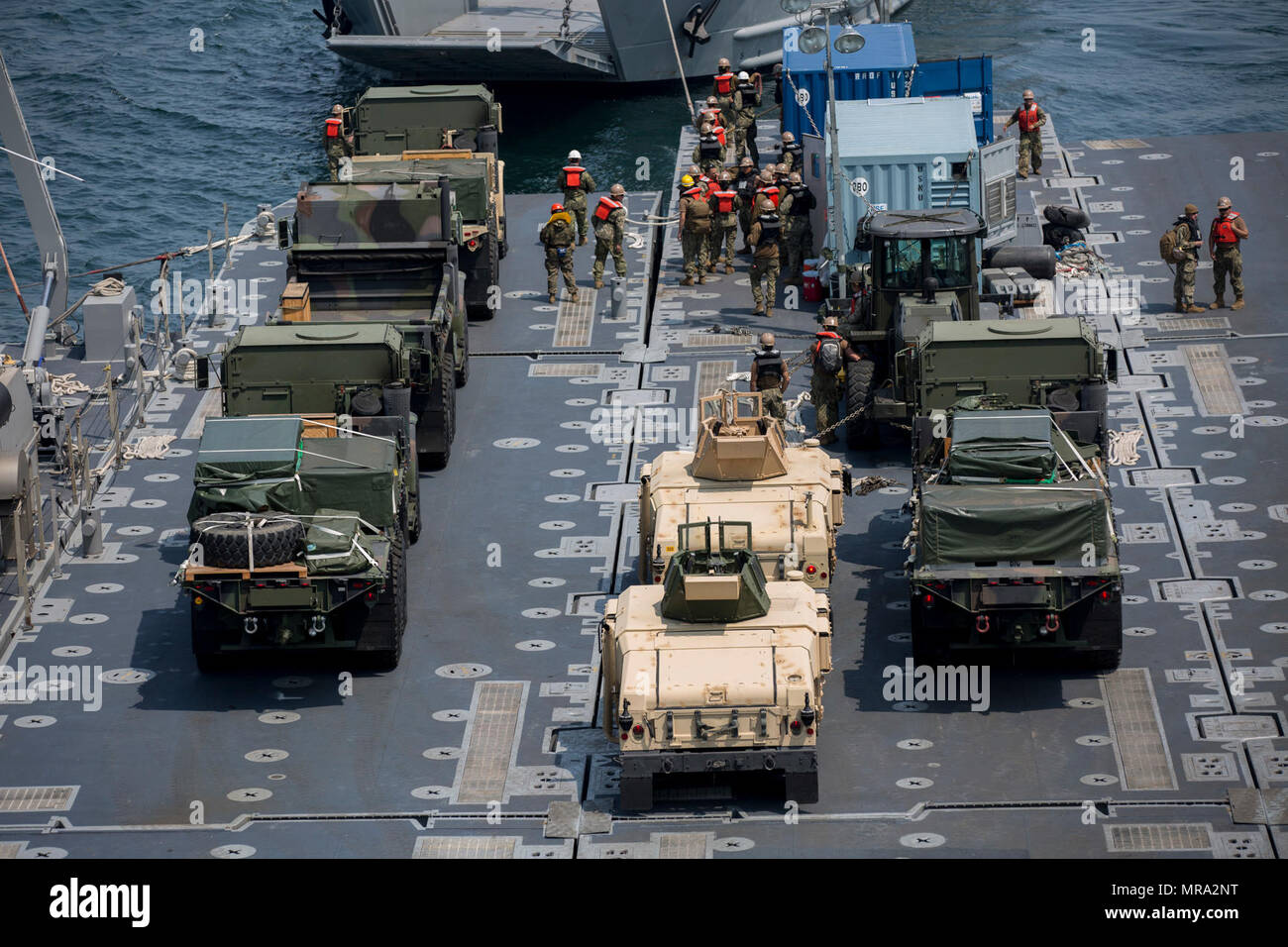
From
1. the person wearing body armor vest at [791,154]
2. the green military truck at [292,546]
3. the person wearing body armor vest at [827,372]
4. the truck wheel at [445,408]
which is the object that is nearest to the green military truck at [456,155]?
the truck wheel at [445,408]

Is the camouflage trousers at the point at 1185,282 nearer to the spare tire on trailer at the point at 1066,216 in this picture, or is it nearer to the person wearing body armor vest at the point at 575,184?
the spare tire on trailer at the point at 1066,216

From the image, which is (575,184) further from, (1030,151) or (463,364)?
(1030,151)

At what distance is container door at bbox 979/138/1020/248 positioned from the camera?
124ft

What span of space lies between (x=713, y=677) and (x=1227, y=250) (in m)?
16.5

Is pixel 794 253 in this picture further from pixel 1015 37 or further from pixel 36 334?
pixel 1015 37

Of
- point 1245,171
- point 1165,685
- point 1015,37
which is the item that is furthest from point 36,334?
point 1015,37

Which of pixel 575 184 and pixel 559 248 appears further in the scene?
pixel 575 184

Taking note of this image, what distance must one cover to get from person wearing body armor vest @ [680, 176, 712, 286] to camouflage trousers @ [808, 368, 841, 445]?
659 centimetres

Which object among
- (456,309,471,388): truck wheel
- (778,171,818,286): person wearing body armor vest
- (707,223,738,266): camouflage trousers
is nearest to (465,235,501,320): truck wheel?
(456,309,471,388): truck wheel

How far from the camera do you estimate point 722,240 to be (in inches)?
1576

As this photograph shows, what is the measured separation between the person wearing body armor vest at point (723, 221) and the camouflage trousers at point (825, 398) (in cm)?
699

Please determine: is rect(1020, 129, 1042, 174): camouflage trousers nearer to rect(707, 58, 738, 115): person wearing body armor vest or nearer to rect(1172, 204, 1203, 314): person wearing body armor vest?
A: rect(707, 58, 738, 115): person wearing body armor vest

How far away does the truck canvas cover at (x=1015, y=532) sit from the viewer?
24406 millimetres

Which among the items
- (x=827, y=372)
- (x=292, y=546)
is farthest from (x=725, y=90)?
(x=292, y=546)
